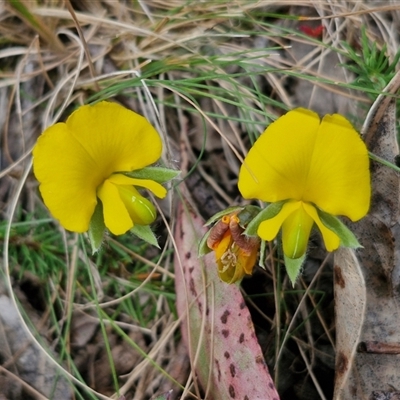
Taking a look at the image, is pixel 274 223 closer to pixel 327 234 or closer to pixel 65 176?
pixel 327 234

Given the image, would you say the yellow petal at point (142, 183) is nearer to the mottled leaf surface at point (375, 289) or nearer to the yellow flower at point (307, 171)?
the yellow flower at point (307, 171)

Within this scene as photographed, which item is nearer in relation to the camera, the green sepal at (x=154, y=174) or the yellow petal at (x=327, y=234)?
the yellow petal at (x=327, y=234)

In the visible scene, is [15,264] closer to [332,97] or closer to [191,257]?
[191,257]

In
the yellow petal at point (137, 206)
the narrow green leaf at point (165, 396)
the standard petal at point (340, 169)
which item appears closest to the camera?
the standard petal at point (340, 169)

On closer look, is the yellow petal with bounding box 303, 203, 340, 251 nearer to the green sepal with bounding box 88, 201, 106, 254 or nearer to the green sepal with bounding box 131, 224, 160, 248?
the green sepal with bounding box 131, 224, 160, 248

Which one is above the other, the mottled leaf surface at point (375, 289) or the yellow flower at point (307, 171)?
the yellow flower at point (307, 171)

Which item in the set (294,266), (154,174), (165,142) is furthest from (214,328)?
(165,142)

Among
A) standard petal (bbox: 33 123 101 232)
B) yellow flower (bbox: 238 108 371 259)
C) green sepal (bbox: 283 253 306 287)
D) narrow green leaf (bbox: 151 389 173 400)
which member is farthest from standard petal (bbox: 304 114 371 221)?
narrow green leaf (bbox: 151 389 173 400)

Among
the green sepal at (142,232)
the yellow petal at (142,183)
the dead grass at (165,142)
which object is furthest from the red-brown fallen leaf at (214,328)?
the yellow petal at (142,183)
